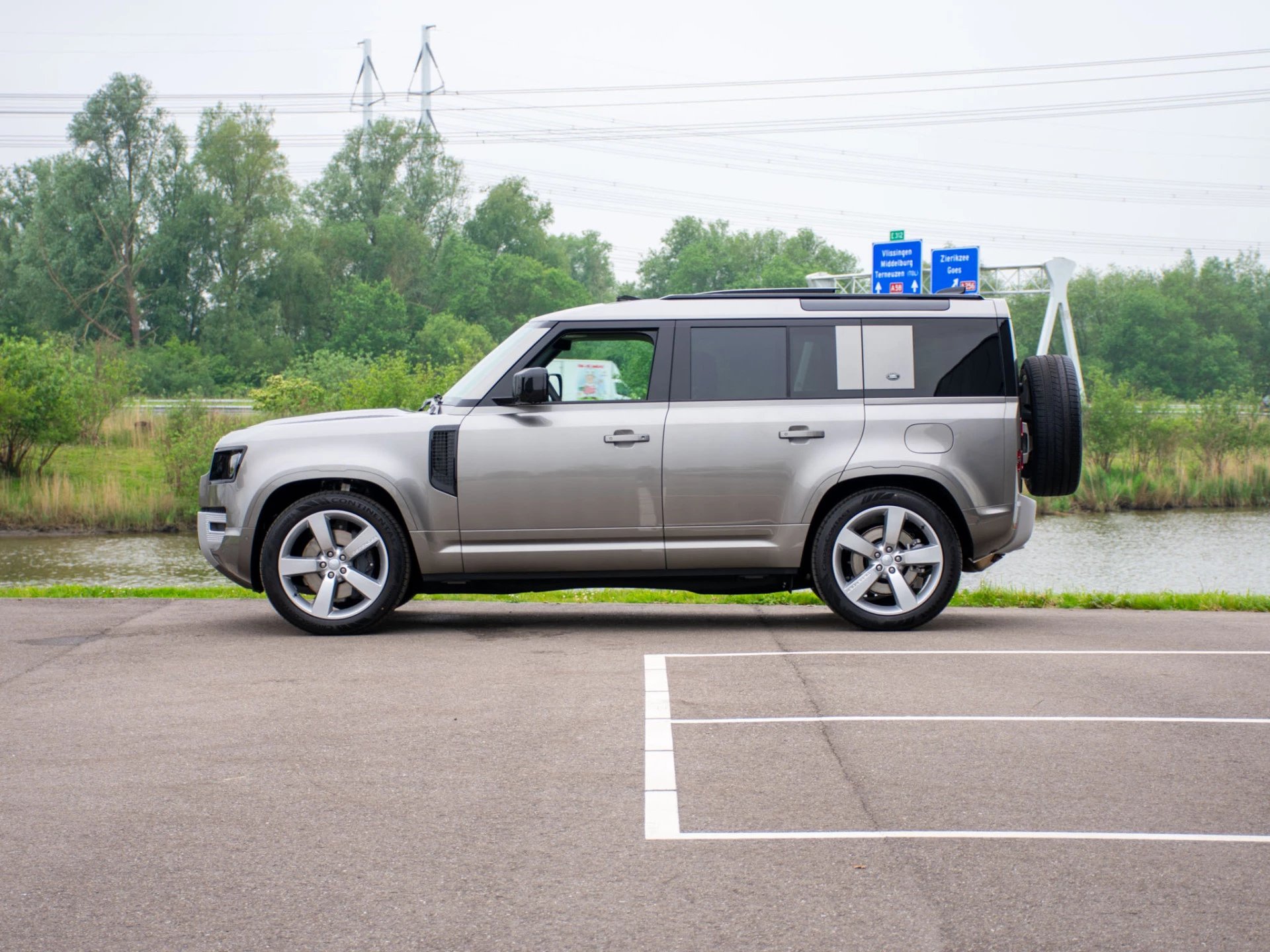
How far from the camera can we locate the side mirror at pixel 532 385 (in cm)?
834

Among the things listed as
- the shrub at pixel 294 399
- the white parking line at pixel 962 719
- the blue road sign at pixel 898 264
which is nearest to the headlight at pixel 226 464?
the white parking line at pixel 962 719

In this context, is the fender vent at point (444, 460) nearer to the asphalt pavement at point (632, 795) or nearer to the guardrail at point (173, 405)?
the asphalt pavement at point (632, 795)

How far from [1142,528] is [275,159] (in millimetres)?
54116

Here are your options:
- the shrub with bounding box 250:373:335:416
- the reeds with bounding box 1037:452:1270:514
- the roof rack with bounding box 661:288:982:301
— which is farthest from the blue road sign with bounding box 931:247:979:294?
the roof rack with bounding box 661:288:982:301

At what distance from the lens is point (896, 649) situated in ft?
26.1

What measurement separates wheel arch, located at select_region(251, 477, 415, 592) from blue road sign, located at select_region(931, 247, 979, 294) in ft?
101

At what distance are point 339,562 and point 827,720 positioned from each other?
3828mm

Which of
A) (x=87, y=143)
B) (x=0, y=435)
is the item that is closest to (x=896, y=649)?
(x=0, y=435)

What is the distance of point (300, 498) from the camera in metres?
8.75

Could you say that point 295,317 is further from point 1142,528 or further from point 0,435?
point 1142,528

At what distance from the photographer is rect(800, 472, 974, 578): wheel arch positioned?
28.7 feet

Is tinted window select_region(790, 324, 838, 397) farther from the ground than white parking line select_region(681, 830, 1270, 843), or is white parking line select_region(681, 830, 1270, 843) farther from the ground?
tinted window select_region(790, 324, 838, 397)

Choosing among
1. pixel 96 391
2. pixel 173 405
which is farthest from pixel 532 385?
pixel 96 391

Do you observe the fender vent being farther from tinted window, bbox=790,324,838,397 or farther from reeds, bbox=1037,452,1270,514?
reeds, bbox=1037,452,1270,514
